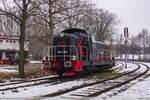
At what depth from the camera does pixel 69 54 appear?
83.3 feet

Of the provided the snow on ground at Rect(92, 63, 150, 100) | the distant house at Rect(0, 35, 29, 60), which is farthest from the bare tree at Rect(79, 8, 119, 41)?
the snow on ground at Rect(92, 63, 150, 100)

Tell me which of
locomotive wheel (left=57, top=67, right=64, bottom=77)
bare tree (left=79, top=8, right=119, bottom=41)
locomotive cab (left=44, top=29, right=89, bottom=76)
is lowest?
locomotive wheel (left=57, top=67, right=64, bottom=77)

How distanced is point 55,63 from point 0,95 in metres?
10.9

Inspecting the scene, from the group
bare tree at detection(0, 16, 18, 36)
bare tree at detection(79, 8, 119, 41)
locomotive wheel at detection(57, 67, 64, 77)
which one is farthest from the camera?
bare tree at detection(0, 16, 18, 36)

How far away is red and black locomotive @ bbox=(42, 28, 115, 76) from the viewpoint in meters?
25.0

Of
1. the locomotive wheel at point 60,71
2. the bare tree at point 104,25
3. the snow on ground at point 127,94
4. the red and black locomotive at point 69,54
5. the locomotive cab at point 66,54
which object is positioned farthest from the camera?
the bare tree at point 104,25

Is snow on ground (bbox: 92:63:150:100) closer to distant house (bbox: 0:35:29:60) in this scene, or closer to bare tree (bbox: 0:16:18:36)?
distant house (bbox: 0:35:29:60)

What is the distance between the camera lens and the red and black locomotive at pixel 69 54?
25.0 m

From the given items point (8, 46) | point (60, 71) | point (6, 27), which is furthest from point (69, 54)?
point (6, 27)

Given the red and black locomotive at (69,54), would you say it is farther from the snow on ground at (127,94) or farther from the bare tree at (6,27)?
the bare tree at (6,27)

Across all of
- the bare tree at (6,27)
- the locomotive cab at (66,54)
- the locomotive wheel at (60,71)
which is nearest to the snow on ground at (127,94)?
the locomotive cab at (66,54)

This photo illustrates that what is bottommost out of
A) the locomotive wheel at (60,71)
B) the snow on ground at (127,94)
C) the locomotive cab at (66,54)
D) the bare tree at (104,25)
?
the snow on ground at (127,94)

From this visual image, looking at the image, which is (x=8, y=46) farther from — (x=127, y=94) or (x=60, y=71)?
(x=127, y=94)

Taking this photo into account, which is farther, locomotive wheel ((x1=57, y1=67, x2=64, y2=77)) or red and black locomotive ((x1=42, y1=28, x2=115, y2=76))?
locomotive wheel ((x1=57, y1=67, x2=64, y2=77))
